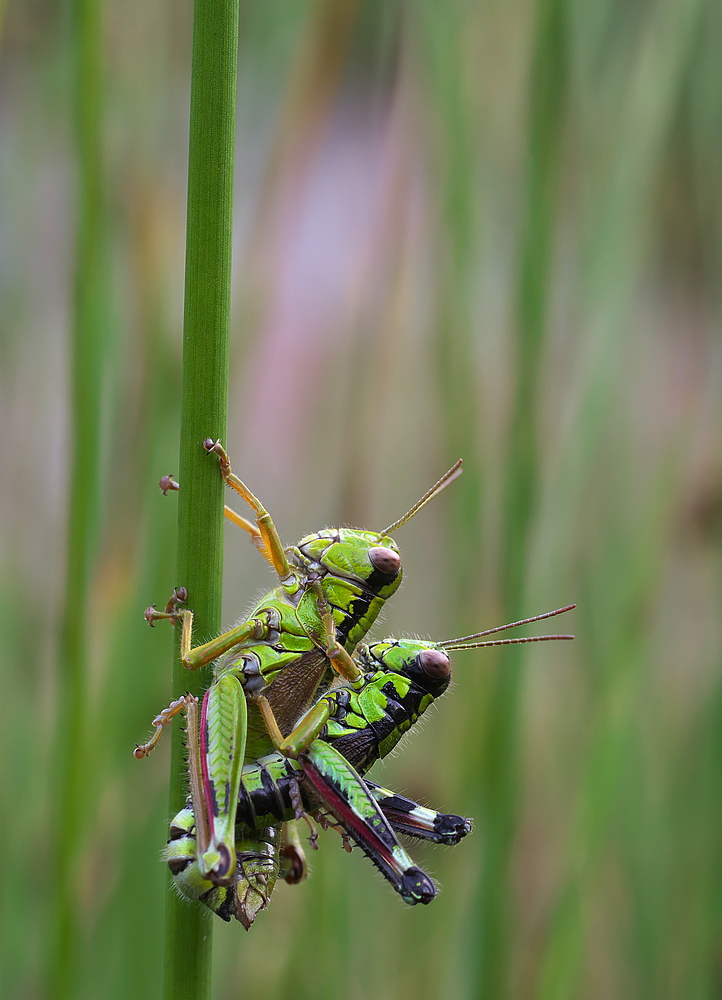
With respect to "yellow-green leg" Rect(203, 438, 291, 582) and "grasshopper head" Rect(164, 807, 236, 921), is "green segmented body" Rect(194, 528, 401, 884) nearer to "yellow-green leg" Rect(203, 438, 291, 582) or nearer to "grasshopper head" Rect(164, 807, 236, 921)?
"yellow-green leg" Rect(203, 438, 291, 582)

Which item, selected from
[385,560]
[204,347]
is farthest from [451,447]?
[204,347]

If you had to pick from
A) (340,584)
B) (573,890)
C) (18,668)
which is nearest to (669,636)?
(573,890)

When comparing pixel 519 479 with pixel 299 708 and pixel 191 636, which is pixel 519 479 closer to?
pixel 299 708

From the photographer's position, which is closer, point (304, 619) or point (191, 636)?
point (191, 636)

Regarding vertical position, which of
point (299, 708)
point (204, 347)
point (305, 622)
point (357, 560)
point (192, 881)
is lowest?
point (192, 881)

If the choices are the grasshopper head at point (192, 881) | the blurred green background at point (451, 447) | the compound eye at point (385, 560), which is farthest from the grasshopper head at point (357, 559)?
the grasshopper head at point (192, 881)

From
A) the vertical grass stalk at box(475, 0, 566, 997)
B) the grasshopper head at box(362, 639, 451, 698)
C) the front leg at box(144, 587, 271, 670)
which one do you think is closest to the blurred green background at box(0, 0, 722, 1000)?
the vertical grass stalk at box(475, 0, 566, 997)
